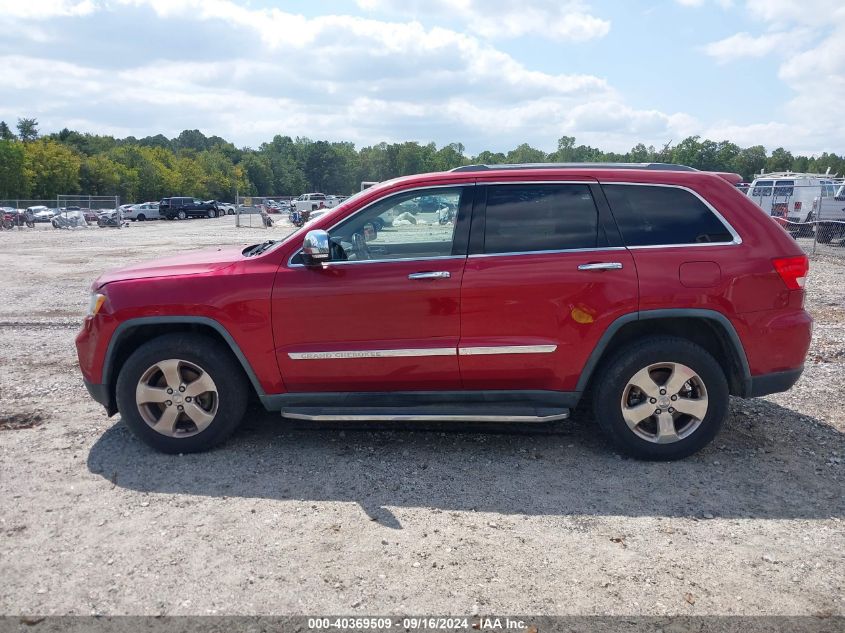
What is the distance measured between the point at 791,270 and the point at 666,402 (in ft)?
3.82

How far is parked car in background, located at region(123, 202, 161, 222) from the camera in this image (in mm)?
52656

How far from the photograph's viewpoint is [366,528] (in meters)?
3.60

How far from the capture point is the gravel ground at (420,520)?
301 cm

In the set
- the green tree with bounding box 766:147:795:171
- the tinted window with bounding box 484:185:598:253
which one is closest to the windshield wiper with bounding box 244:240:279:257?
the tinted window with bounding box 484:185:598:253

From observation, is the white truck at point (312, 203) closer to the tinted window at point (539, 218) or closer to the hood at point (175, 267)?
the hood at point (175, 267)

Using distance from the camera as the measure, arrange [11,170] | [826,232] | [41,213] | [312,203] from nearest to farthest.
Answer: [826,232] < [41,213] < [312,203] < [11,170]

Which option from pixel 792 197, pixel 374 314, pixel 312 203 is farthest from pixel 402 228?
pixel 312 203

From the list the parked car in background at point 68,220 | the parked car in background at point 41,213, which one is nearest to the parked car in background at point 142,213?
the parked car in background at point 41,213

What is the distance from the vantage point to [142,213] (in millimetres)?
53188

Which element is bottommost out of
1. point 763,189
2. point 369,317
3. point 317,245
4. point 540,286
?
point 369,317

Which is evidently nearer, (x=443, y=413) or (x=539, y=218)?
(x=443, y=413)

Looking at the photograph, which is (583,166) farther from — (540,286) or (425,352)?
(425,352)

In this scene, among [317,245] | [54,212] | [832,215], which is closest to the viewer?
[317,245]

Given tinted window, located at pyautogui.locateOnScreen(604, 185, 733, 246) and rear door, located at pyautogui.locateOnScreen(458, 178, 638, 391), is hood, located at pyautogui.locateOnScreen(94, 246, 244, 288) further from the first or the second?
tinted window, located at pyautogui.locateOnScreen(604, 185, 733, 246)
